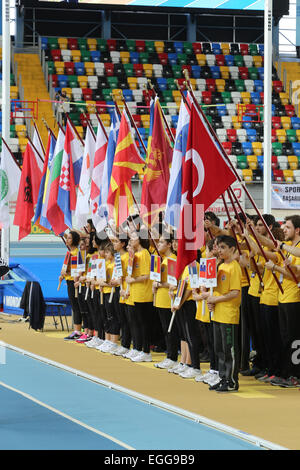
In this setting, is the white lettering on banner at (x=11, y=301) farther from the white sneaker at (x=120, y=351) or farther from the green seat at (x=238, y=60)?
the green seat at (x=238, y=60)

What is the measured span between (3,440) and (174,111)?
27434mm

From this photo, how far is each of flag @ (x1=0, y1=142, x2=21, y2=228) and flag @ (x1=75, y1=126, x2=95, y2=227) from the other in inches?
140

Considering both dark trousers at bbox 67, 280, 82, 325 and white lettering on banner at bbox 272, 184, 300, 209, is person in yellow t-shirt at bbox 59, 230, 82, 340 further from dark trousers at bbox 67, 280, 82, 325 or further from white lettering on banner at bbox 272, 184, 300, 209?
white lettering on banner at bbox 272, 184, 300, 209

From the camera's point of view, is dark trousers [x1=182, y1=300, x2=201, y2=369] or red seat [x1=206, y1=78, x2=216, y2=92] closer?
dark trousers [x1=182, y1=300, x2=201, y2=369]

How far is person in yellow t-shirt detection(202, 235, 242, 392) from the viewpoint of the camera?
10133mm

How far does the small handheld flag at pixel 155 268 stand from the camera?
12.3 metres

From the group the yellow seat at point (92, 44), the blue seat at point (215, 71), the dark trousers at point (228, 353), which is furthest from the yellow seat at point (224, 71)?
the dark trousers at point (228, 353)

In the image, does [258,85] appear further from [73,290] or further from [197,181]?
[197,181]

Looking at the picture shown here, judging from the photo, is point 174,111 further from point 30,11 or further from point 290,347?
point 290,347

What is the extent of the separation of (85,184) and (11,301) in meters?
4.96

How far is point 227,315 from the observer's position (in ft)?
33.3

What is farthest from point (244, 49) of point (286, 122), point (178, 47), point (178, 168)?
point (178, 168)

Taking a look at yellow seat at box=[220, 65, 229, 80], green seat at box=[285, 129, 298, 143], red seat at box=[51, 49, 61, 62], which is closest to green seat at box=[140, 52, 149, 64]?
yellow seat at box=[220, 65, 229, 80]

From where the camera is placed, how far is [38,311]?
57.5 feet
